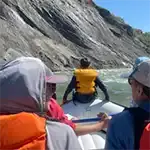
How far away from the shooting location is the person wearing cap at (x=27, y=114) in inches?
62.4

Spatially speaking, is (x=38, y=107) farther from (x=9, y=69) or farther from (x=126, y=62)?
(x=126, y=62)

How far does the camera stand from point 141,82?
196cm

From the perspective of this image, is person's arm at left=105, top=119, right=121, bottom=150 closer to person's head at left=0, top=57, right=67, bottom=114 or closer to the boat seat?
person's head at left=0, top=57, right=67, bottom=114

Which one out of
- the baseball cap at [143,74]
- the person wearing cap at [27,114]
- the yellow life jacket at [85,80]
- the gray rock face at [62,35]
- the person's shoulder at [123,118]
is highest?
the baseball cap at [143,74]

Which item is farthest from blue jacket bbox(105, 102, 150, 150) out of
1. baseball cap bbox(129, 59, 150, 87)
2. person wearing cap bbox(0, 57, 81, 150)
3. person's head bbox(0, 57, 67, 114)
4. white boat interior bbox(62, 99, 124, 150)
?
white boat interior bbox(62, 99, 124, 150)

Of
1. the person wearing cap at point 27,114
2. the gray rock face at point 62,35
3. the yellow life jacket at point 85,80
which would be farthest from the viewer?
the gray rock face at point 62,35

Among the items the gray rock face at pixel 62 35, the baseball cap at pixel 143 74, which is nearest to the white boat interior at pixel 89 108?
the baseball cap at pixel 143 74

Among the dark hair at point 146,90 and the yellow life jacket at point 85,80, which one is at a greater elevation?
the dark hair at point 146,90

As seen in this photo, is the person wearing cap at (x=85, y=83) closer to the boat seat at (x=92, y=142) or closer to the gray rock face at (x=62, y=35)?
the boat seat at (x=92, y=142)

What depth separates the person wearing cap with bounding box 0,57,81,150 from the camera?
5.20 feet

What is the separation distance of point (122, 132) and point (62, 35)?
128ft

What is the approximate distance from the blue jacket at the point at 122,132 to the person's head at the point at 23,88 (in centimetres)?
36

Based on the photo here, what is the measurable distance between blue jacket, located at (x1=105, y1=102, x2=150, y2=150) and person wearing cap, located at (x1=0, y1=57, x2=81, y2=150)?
0.83 feet

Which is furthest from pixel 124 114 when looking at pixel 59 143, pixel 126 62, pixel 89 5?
pixel 89 5
